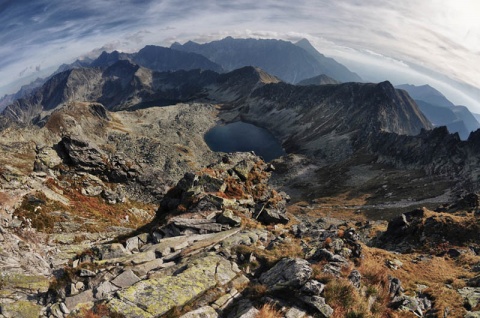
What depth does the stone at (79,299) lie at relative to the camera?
46.8ft

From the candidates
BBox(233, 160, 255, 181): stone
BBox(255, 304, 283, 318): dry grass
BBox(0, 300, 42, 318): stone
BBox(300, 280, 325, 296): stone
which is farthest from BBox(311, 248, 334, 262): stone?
BBox(233, 160, 255, 181): stone

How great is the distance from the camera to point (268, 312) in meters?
13.0

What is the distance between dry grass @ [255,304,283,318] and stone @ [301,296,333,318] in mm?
1552

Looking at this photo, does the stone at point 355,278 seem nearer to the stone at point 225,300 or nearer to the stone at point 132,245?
the stone at point 225,300

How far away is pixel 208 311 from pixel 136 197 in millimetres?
42669

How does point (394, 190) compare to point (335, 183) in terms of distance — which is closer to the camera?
point (394, 190)

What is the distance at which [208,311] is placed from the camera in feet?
45.2

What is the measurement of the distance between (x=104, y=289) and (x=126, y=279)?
1267mm

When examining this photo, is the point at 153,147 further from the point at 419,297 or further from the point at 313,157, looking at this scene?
the point at 419,297

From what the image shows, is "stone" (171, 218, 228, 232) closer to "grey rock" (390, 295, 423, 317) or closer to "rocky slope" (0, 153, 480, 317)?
"rocky slope" (0, 153, 480, 317)

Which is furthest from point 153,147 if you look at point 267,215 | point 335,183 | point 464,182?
point 464,182

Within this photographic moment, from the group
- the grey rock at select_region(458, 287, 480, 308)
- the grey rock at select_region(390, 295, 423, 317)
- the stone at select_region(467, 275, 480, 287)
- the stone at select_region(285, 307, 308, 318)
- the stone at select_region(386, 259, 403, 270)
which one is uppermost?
the stone at select_region(285, 307, 308, 318)

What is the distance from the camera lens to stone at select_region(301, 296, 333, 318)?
13.5 meters

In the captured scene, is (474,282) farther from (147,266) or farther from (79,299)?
(79,299)
